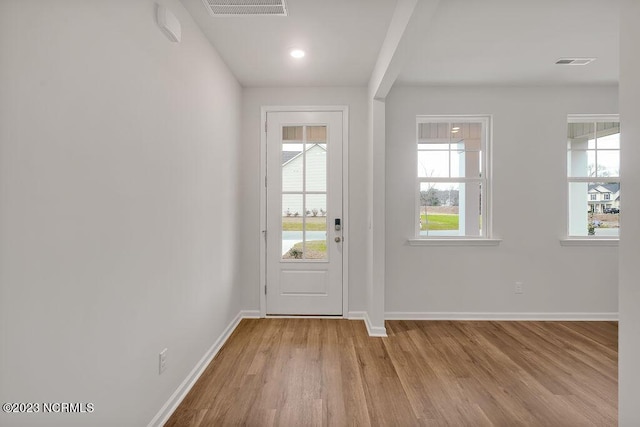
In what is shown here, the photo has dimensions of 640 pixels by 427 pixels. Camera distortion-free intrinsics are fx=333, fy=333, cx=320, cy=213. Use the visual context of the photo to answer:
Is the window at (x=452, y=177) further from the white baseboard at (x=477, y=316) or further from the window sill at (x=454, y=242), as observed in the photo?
the white baseboard at (x=477, y=316)

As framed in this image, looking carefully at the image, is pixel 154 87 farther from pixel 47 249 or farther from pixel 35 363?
pixel 35 363

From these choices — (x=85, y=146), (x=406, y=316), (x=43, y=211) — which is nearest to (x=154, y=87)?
(x=85, y=146)

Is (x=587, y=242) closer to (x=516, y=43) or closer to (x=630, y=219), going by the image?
(x=516, y=43)

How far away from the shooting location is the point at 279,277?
3.74 m

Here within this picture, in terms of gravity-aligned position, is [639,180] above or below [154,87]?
below

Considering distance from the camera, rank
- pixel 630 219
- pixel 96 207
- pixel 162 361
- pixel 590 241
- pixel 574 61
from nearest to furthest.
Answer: pixel 630 219
pixel 96 207
pixel 162 361
pixel 574 61
pixel 590 241

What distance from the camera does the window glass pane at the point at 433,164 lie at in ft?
12.3

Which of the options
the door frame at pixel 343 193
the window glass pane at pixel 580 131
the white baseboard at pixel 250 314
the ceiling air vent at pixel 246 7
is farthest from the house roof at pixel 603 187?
the white baseboard at pixel 250 314

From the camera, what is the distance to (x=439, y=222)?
3768mm

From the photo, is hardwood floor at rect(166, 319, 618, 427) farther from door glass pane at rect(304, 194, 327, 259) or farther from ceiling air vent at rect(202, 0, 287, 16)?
ceiling air vent at rect(202, 0, 287, 16)

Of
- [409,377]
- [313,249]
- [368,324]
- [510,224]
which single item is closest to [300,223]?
[313,249]

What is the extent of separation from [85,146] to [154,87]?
0.66 metres

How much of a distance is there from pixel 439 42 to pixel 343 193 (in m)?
1.68

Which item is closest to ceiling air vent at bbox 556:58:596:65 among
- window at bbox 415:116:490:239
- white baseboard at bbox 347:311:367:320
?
window at bbox 415:116:490:239
